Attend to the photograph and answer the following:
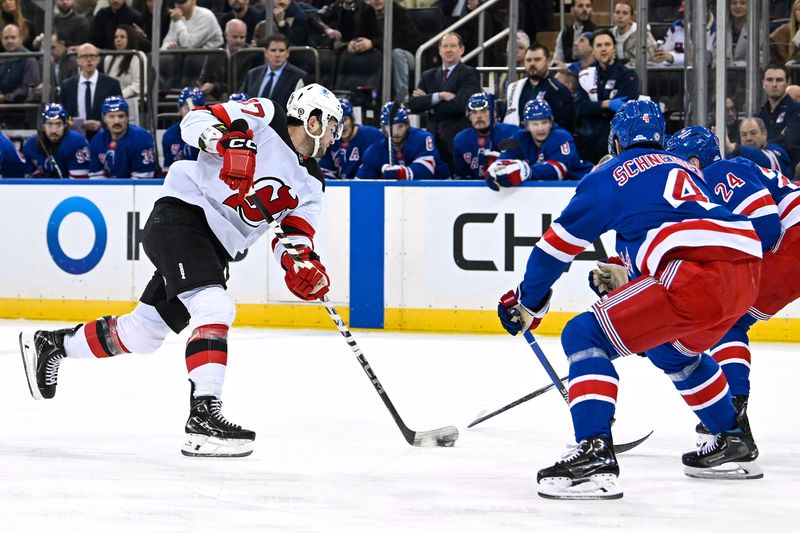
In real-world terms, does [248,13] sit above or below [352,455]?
above

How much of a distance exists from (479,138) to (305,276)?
407cm

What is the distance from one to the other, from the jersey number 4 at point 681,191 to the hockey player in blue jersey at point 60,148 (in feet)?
20.4

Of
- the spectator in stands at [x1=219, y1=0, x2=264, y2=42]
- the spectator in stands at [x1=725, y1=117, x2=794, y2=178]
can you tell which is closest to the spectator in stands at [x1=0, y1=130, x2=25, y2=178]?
the spectator in stands at [x1=219, y1=0, x2=264, y2=42]

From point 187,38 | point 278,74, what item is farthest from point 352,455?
point 187,38

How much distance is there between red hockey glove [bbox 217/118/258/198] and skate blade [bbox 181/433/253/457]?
75cm

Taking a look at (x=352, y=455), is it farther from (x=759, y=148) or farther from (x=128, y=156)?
(x=128, y=156)

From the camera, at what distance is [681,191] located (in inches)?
126

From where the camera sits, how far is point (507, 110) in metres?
8.16

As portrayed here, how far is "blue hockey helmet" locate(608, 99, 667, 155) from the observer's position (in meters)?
3.33

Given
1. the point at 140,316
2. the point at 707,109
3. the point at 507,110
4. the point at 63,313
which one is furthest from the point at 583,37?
the point at 140,316

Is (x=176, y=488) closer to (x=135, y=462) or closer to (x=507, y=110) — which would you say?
(x=135, y=462)

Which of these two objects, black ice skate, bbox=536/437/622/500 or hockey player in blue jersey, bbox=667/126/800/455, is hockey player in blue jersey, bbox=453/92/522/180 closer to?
hockey player in blue jersey, bbox=667/126/800/455

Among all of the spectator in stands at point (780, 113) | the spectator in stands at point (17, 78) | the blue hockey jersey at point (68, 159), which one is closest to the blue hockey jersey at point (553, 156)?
the spectator in stands at point (780, 113)

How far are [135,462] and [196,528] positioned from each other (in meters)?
0.90
